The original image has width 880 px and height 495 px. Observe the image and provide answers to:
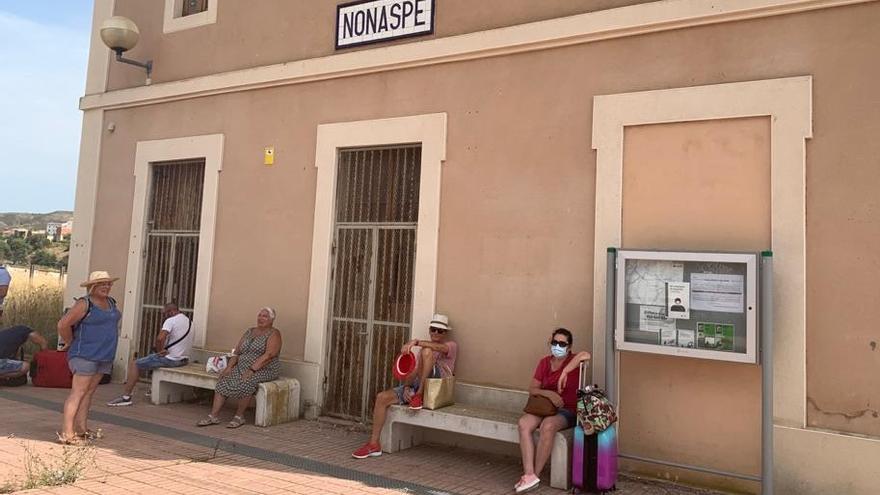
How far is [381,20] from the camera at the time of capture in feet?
23.6

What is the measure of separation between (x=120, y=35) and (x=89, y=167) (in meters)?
1.99

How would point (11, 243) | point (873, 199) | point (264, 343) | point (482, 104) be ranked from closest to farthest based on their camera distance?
point (873, 199) → point (482, 104) → point (264, 343) → point (11, 243)

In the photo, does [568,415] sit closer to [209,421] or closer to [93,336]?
[209,421]

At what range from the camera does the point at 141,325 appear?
8.88 metres

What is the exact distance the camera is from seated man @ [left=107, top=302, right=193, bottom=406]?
769 centimetres

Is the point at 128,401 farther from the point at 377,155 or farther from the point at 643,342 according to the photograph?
the point at 643,342

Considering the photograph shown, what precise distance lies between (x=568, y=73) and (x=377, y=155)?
2261mm

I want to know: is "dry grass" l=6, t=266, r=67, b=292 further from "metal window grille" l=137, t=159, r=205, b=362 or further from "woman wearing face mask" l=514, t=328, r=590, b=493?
"woman wearing face mask" l=514, t=328, r=590, b=493

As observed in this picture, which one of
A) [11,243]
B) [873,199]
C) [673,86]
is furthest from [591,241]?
[11,243]

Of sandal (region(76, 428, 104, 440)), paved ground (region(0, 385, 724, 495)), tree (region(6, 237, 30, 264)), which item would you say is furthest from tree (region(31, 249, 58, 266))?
sandal (region(76, 428, 104, 440))

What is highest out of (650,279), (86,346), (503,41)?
(503,41)

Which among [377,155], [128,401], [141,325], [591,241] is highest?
[377,155]

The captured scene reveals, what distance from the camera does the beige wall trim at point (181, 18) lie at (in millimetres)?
8609

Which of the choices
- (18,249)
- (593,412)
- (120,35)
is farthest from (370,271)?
(18,249)
